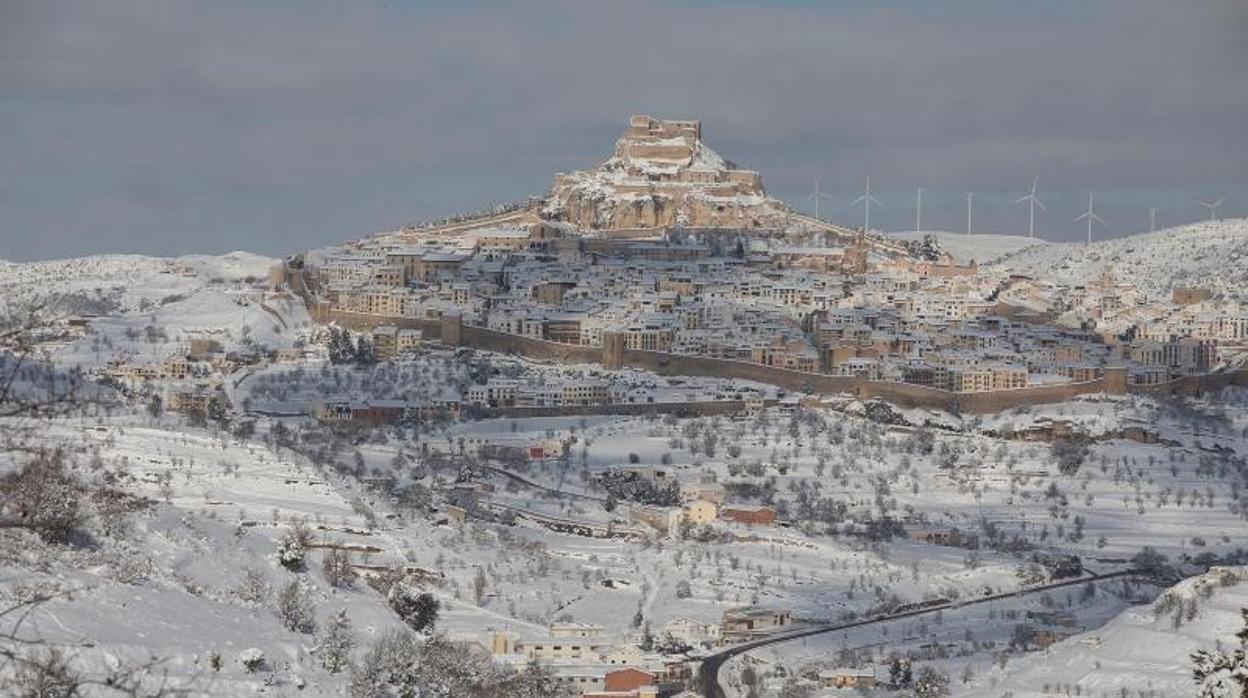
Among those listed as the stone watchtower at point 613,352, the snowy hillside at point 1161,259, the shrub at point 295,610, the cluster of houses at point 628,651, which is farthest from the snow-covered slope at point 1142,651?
the snowy hillside at point 1161,259

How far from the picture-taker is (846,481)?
177 feet

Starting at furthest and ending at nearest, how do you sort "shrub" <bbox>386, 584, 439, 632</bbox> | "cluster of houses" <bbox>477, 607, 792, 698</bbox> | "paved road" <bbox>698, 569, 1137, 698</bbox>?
1. "paved road" <bbox>698, 569, 1137, 698</bbox>
2. "cluster of houses" <bbox>477, 607, 792, 698</bbox>
3. "shrub" <bbox>386, 584, 439, 632</bbox>

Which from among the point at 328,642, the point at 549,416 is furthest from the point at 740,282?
the point at 328,642

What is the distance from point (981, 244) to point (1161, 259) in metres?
23.2

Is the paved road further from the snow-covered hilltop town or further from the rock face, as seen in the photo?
the rock face

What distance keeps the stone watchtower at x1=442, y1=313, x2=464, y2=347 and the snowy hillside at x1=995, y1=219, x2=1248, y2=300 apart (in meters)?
34.4

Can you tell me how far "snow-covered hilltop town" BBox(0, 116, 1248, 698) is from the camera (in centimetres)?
1962

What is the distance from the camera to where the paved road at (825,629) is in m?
33.5

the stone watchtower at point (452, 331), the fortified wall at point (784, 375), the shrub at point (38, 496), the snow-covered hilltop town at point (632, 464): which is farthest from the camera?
the stone watchtower at point (452, 331)

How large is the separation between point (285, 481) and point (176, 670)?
24.2 meters

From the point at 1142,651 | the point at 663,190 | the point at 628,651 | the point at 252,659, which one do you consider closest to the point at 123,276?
the point at 663,190

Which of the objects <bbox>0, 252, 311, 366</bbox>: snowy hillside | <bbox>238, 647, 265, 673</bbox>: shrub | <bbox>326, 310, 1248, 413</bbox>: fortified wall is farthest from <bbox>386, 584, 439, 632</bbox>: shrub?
<bbox>326, 310, 1248, 413</bbox>: fortified wall

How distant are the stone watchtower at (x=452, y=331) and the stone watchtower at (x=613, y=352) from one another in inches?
187

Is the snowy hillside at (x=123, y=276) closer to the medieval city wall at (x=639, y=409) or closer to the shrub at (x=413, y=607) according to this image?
the medieval city wall at (x=639, y=409)
